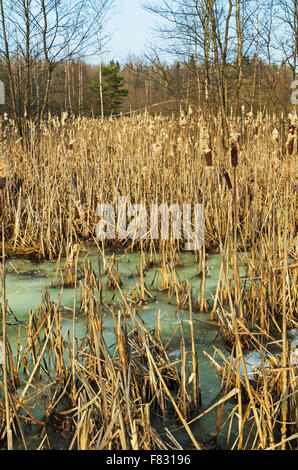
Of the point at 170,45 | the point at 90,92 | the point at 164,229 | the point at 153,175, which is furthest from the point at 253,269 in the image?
the point at 90,92

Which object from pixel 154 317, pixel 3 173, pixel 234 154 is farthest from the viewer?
pixel 154 317

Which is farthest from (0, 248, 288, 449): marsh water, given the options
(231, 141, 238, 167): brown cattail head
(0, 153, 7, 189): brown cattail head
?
(0, 153, 7, 189): brown cattail head

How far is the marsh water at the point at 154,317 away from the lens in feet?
4.38

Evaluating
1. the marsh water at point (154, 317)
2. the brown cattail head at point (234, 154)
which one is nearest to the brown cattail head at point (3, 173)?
the brown cattail head at point (234, 154)

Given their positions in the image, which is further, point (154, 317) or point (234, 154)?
point (154, 317)

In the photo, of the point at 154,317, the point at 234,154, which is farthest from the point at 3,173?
the point at 154,317

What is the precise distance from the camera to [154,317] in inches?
83.6

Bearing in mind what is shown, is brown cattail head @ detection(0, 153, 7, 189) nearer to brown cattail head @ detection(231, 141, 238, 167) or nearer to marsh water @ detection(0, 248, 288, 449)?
brown cattail head @ detection(231, 141, 238, 167)

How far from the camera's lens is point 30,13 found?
4848mm

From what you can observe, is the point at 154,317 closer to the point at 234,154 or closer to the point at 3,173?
the point at 234,154

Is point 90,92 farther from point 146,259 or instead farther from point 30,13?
point 146,259

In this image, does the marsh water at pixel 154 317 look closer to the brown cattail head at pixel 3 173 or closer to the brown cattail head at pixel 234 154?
the brown cattail head at pixel 234 154

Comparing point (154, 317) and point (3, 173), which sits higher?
point (3, 173)
